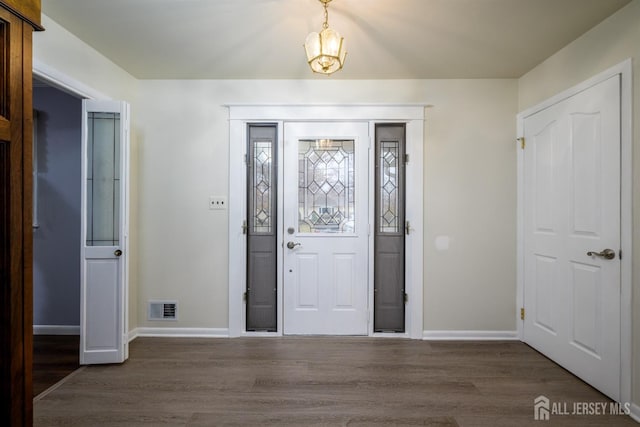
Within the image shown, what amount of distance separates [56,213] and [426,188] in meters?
3.85

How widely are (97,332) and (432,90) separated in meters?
3.73

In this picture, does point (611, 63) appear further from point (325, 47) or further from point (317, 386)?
point (317, 386)

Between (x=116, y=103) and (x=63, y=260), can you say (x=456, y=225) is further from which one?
(x=63, y=260)

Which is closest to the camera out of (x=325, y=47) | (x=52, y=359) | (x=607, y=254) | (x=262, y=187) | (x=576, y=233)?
(x=325, y=47)

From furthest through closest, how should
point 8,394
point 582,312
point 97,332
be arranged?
point 97,332 < point 582,312 < point 8,394

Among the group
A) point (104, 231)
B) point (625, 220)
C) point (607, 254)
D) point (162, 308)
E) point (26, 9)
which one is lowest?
point (162, 308)

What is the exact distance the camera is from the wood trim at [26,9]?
0.76 m

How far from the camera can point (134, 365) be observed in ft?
8.57

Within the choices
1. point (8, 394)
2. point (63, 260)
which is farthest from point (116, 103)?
point (8, 394)

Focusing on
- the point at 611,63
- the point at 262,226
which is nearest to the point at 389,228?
the point at 262,226

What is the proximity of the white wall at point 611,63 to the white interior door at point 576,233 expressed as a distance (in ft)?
0.33

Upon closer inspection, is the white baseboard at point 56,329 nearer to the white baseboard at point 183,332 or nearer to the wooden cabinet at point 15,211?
the white baseboard at point 183,332

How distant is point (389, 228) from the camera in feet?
10.6

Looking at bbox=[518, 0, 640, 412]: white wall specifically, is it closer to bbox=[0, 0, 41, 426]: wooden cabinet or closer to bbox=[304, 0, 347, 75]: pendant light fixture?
bbox=[304, 0, 347, 75]: pendant light fixture
